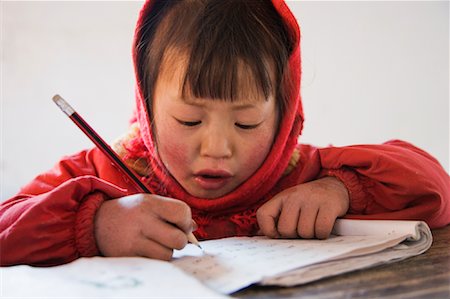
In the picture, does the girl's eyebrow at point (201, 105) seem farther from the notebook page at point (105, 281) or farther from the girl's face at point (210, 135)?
the notebook page at point (105, 281)

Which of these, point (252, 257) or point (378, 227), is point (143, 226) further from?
point (378, 227)

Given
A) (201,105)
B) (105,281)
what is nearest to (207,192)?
(201,105)

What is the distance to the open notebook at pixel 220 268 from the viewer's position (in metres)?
0.42

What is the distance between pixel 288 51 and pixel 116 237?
0.38 m

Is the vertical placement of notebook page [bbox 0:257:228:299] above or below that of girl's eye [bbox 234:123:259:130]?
below

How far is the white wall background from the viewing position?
1.25 metres

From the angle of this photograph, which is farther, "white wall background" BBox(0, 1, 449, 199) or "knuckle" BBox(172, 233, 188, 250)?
"white wall background" BBox(0, 1, 449, 199)

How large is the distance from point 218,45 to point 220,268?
12.7 inches

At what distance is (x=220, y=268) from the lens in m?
0.49

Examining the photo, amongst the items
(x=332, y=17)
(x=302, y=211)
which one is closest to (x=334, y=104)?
(x=332, y=17)

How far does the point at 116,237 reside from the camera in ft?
1.82

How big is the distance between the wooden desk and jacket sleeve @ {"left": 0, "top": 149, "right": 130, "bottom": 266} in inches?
8.4

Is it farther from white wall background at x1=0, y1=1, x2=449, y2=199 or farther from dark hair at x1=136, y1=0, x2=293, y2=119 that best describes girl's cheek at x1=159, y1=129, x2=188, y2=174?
white wall background at x1=0, y1=1, x2=449, y2=199

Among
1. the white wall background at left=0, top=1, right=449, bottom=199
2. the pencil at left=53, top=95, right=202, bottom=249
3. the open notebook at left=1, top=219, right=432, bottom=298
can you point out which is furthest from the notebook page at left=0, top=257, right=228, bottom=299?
the white wall background at left=0, top=1, right=449, bottom=199
